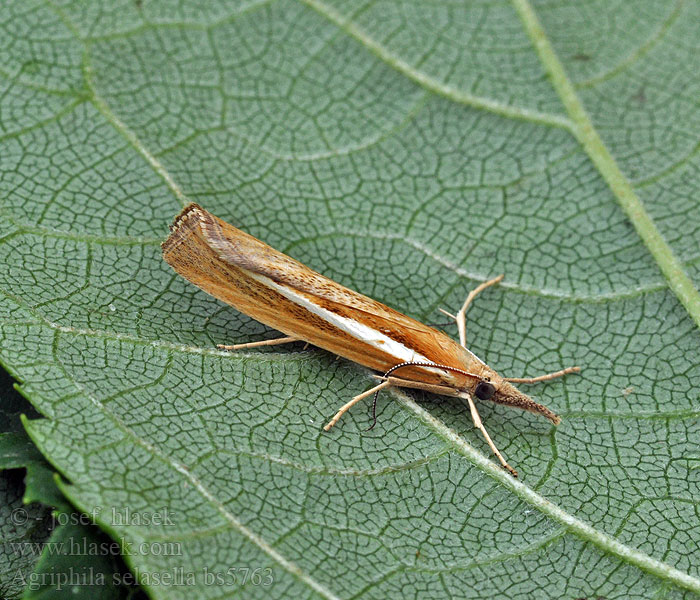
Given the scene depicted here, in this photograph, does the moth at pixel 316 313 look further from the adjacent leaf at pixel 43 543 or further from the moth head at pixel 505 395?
the adjacent leaf at pixel 43 543

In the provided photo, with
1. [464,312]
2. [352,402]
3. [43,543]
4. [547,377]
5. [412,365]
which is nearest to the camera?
[43,543]

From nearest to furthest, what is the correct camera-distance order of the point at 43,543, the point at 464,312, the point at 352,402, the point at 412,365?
the point at 43,543, the point at 352,402, the point at 412,365, the point at 464,312

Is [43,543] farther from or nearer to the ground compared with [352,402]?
nearer to the ground

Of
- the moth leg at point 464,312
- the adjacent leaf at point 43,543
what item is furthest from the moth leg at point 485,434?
the adjacent leaf at point 43,543

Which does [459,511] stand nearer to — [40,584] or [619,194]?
[40,584]

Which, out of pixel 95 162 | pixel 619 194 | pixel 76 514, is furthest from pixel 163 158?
pixel 619 194

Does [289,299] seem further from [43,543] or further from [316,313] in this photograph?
[43,543]

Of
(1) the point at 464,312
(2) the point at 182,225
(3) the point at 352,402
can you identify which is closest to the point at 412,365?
(3) the point at 352,402
